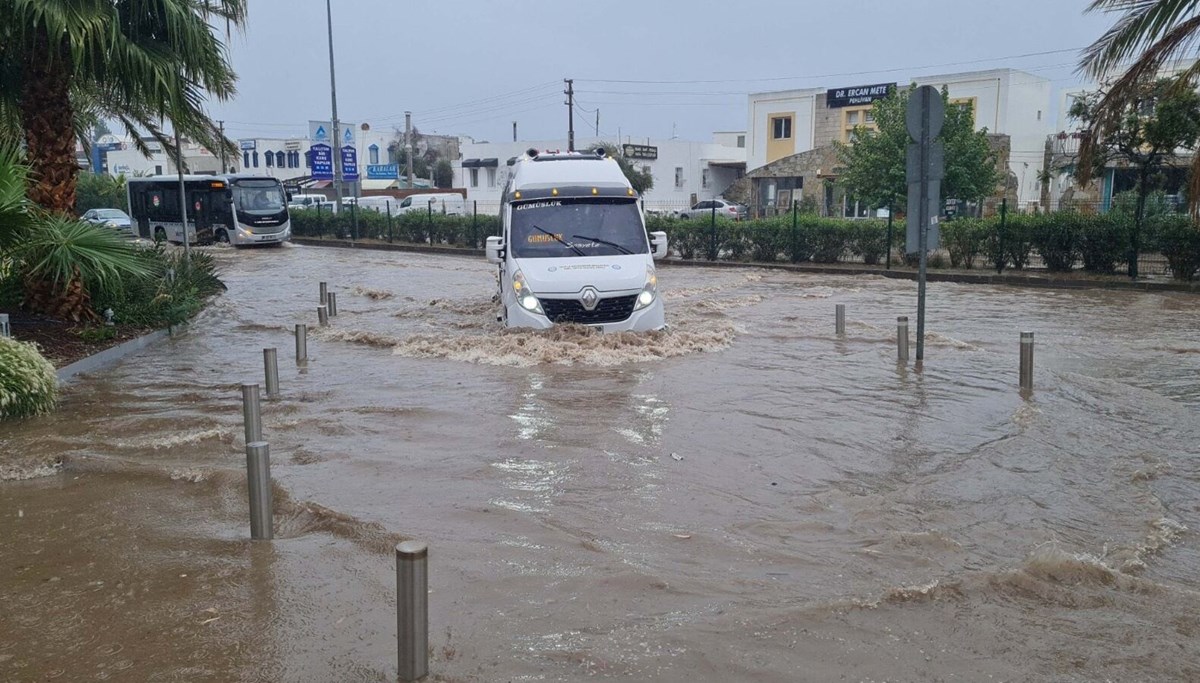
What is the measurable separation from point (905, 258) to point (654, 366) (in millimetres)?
15066

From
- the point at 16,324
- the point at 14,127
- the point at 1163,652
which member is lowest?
the point at 1163,652

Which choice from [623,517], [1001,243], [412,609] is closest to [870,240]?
[1001,243]

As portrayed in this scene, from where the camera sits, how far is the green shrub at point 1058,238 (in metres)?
21.3

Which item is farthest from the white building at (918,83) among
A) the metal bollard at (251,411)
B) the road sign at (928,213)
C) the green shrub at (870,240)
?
the metal bollard at (251,411)

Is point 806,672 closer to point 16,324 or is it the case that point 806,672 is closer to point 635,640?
point 635,640

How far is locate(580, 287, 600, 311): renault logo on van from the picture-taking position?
11.9 meters

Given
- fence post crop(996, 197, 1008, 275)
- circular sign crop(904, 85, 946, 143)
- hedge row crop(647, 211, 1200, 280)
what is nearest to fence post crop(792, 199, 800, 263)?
hedge row crop(647, 211, 1200, 280)

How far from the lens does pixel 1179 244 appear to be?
19.5 metres

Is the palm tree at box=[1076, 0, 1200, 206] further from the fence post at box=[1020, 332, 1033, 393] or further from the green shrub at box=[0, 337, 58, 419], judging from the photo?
the green shrub at box=[0, 337, 58, 419]

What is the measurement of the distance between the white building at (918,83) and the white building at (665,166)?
13.6 ft

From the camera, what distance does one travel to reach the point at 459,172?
7138cm

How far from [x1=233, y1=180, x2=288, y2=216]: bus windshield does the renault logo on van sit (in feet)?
87.4

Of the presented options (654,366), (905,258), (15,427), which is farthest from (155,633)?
(905,258)

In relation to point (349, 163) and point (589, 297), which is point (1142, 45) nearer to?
point (589, 297)
